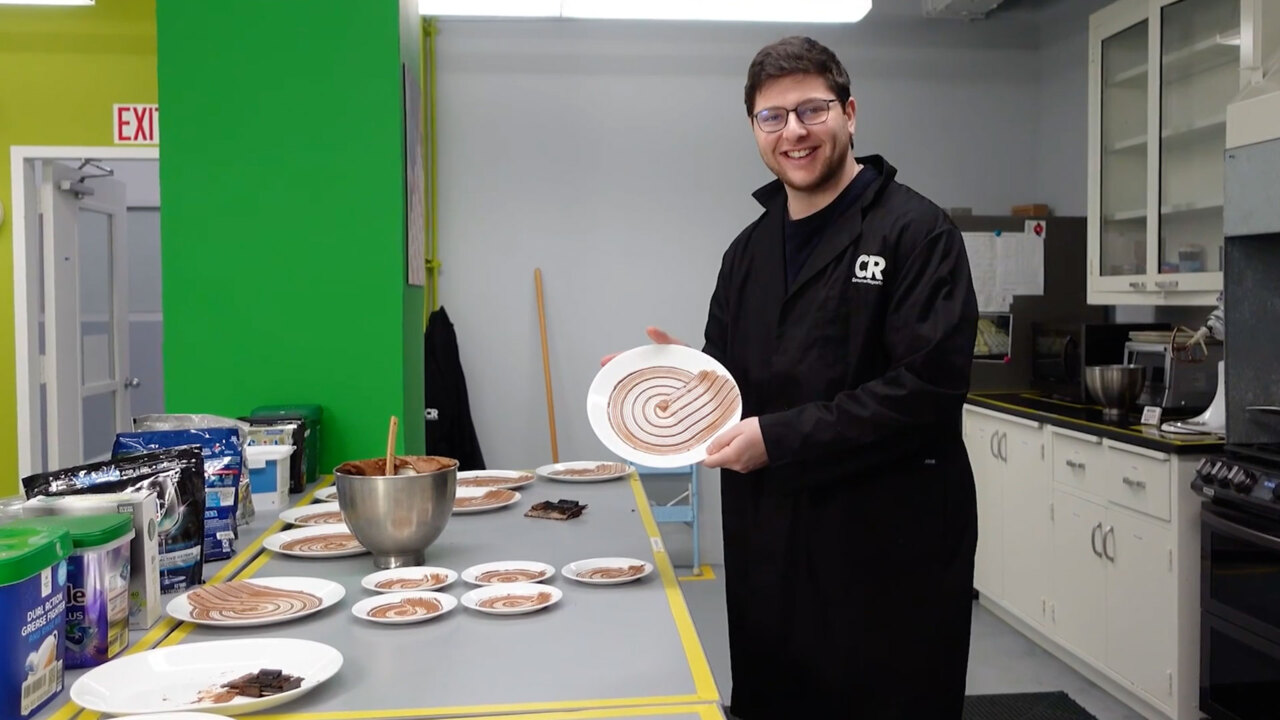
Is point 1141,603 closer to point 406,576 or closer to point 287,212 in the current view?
point 406,576

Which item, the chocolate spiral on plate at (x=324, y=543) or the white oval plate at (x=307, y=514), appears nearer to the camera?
the chocolate spiral on plate at (x=324, y=543)

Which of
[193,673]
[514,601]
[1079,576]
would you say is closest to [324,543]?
[514,601]

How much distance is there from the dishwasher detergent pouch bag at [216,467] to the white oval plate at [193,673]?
1.92ft

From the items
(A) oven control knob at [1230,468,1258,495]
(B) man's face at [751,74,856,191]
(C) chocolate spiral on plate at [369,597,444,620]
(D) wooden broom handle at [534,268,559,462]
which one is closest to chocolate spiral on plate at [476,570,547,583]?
(C) chocolate spiral on plate at [369,597,444,620]

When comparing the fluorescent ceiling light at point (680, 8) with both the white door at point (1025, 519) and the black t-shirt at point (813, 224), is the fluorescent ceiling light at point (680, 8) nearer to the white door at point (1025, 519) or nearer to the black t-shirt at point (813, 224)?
the black t-shirt at point (813, 224)

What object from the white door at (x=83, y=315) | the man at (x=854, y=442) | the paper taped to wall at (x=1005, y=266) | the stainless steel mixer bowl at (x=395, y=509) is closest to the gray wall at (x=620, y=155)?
the paper taped to wall at (x=1005, y=266)

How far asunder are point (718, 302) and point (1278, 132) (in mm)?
1571

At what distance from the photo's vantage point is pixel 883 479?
5.90 feet

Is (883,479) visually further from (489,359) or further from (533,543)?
(489,359)

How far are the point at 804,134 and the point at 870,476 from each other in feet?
2.04

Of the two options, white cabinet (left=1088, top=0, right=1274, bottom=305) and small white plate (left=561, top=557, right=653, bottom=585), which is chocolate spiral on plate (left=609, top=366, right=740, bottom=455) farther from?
white cabinet (left=1088, top=0, right=1274, bottom=305)

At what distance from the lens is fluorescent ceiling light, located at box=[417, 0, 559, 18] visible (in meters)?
3.14

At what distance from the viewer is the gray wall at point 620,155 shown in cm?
492

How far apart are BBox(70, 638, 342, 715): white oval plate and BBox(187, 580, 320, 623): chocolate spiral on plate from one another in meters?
0.14
